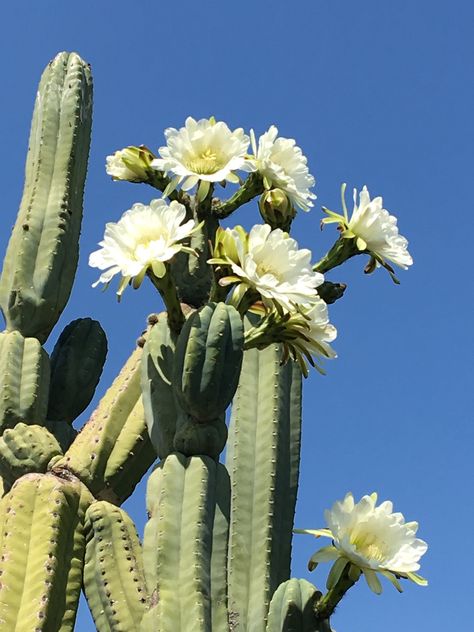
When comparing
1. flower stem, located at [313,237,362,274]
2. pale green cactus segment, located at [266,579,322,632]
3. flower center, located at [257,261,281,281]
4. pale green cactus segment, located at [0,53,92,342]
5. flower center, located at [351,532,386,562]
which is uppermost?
pale green cactus segment, located at [0,53,92,342]

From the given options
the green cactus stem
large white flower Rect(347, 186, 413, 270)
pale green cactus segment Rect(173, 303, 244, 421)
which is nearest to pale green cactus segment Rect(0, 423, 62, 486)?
the green cactus stem

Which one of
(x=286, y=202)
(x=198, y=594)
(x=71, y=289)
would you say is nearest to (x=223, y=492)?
(x=198, y=594)

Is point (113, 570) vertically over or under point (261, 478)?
under

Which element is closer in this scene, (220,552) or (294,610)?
(220,552)

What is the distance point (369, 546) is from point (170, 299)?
1013 mm

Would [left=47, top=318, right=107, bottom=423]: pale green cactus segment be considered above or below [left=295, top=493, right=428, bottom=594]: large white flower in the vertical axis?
above

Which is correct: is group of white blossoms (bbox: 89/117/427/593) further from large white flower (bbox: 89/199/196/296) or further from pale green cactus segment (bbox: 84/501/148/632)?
pale green cactus segment (bbox: 84/501/148/632)

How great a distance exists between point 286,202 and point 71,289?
1.34 m

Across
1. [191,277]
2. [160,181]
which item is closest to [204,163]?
[160,181]

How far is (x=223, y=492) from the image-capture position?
10.9 ft

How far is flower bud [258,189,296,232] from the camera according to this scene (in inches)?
148

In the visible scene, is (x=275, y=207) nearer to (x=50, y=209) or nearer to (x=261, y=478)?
(x=261, y=478)

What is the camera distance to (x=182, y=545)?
126 inches

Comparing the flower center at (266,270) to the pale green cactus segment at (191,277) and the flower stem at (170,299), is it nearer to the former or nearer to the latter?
the flower stem at (170,299)
